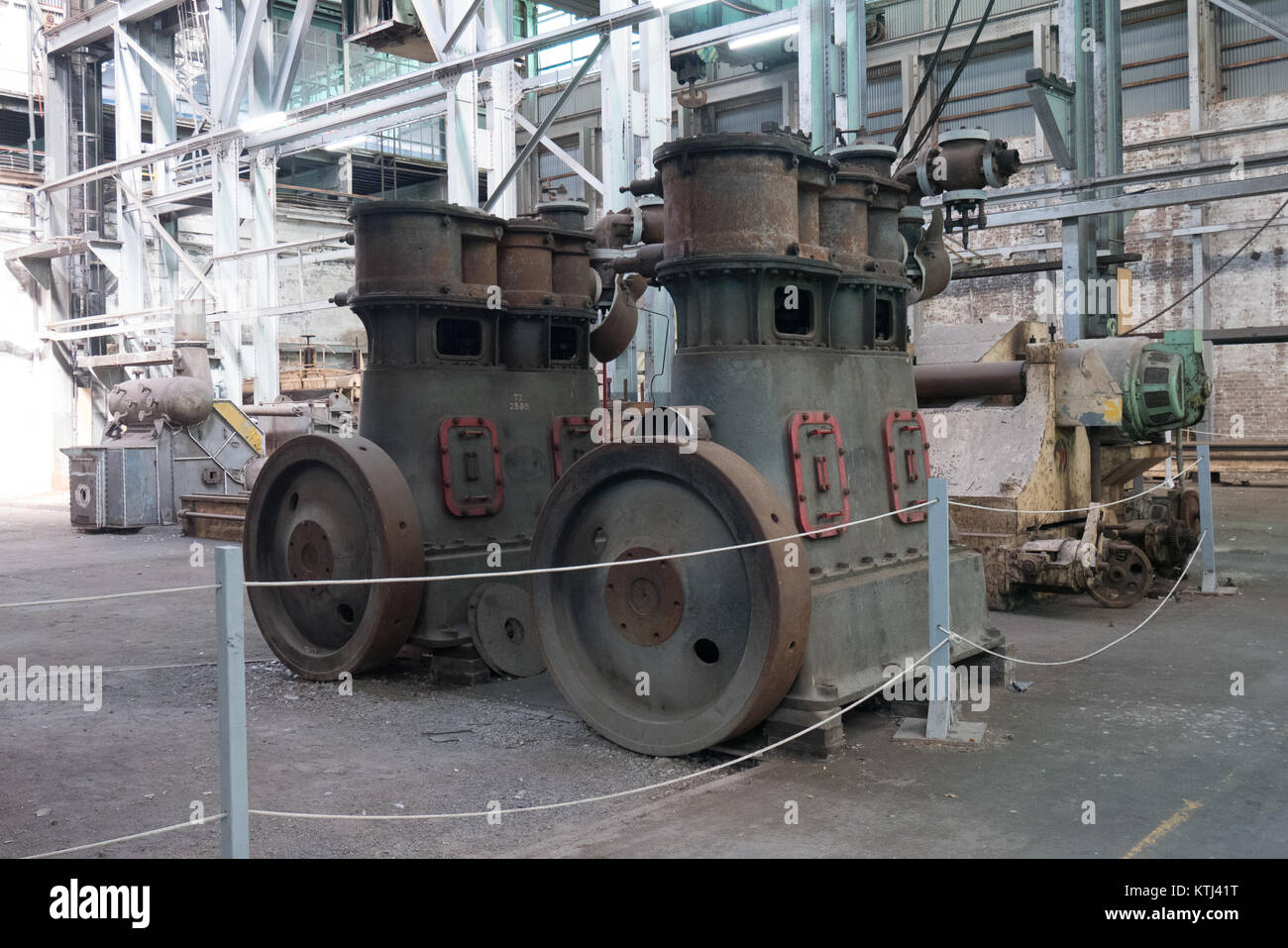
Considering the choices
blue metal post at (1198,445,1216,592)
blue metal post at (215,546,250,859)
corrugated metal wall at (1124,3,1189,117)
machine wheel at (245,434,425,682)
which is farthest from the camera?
corrugated metal wall at (1124,3,1189,117)

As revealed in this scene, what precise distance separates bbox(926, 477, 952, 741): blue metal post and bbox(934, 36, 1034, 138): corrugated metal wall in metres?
18.9

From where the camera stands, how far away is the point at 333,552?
6.29 m

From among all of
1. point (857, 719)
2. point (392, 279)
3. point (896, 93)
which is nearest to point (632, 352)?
point (392, 279)

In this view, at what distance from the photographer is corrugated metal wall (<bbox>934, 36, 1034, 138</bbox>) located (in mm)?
22031

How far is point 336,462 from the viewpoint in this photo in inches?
243

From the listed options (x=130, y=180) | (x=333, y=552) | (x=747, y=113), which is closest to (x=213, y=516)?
(x=333, y=552)

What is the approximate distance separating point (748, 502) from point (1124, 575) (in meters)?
4.72

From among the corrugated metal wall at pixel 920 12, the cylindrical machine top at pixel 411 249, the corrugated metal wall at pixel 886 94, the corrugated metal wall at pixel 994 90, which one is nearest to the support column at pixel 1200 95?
the corrugated metal wall at pixel 920 12

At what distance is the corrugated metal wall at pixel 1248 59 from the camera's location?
19906mm

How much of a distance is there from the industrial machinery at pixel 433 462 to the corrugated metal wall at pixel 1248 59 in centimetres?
1789

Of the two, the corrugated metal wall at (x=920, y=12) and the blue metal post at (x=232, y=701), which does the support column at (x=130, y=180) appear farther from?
the blue metal post at (x=232, y=701)

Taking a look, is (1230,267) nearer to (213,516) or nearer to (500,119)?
(500,119)

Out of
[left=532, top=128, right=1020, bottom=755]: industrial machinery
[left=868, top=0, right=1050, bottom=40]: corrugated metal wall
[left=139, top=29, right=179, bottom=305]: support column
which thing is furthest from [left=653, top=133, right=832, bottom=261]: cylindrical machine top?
[left=868, top=0, right=1050, bottom=40]: corrugated metal wall

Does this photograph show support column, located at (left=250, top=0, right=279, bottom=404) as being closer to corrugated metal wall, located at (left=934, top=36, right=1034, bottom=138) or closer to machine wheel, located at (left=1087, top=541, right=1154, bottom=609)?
corrugated metal wall, located at (left=934, top=36, right=1034, bottom=138)
